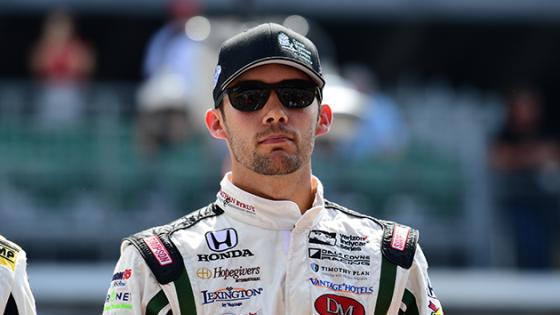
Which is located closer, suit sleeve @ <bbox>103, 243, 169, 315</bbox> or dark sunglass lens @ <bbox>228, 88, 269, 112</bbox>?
suit sleeve @ <bbox>103, 243, 169, 315</bbox>

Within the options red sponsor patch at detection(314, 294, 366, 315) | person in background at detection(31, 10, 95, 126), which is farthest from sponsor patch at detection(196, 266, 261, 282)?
person in background at detection(31, 10, 95, 126)

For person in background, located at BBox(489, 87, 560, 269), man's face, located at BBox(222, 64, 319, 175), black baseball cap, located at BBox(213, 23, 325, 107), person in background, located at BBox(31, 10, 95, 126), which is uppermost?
person in background, located at BBox(31, 10, 95, 126)

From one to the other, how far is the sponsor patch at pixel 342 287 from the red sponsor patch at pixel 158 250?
0.48 metres

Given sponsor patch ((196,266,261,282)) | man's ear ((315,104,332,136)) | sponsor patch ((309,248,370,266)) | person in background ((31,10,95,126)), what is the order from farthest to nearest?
person in background ((31,10,95,126))
man's ear ((315,104,332,136))
sponsor patch ((309,248,370,266))
sponsor patch ((196,266,261,282))

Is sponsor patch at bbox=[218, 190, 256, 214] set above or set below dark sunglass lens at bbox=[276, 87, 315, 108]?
below

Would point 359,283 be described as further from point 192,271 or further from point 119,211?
point 119,211

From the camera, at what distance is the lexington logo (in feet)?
16.4

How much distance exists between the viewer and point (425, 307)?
5.00m

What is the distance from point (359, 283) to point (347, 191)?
867 centimetres

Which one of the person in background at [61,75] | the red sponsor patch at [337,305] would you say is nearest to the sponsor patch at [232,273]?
the red sponsor patch at [337,305]

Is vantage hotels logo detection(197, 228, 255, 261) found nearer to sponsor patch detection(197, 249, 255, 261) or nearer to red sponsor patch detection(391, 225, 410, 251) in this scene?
sponsor patch detection(197, 249, 255, 261)

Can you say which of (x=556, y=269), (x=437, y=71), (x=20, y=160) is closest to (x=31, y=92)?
(x=20, y=160)

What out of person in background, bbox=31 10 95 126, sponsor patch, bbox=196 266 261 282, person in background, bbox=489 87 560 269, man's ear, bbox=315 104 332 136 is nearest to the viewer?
sponsor patch, bbox=196 266 261 282

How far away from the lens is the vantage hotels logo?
195 inches
